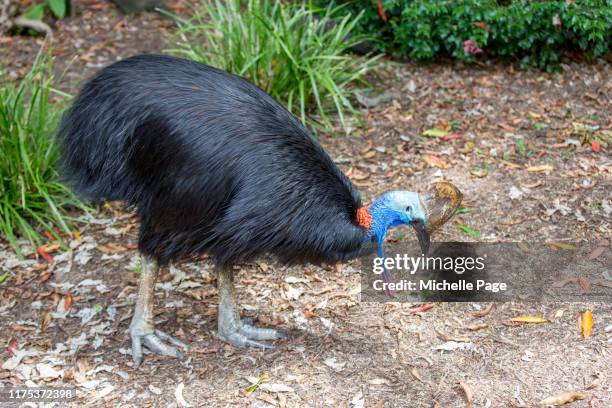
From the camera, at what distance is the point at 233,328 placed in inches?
155

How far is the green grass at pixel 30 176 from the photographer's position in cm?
462

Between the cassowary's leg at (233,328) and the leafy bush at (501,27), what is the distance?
282 centimetres

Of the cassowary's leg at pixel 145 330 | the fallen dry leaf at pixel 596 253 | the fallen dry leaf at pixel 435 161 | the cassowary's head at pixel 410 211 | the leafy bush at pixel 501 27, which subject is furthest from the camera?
the leafy bush at pixel 501 27

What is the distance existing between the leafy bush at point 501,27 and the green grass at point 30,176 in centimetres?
250

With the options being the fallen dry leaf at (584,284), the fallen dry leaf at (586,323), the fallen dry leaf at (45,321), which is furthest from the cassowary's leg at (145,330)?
the fallen dry leaf at (584,284)

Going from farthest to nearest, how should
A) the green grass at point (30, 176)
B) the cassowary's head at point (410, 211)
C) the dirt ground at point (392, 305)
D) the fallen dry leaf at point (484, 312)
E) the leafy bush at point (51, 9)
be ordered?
1. the leafy bush at point (51, 9)
2. the green grass at point (30, 176)
3. the fallen dry leaf at point (484, 312)
4. the dirt ground at point (392, 305)
5. the cassowary's head at point (410, 211)

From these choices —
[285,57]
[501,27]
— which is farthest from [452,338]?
[501,27]

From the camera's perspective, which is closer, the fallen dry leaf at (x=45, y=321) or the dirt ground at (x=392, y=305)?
the dirt ground at (x=392, y=305)

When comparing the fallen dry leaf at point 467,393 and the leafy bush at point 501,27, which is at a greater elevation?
the leafy bush at point 501,27

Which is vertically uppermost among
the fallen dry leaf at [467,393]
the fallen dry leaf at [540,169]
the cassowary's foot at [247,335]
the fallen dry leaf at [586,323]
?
the fallen dry leaf at [540,169]

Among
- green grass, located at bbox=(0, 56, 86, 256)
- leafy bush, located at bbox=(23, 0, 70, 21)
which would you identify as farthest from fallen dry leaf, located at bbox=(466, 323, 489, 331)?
leafy bush, located at bbox=(23, 0, 70, 21)

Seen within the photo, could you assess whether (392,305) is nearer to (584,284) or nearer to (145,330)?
(584,284)

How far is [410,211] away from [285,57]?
219 cm

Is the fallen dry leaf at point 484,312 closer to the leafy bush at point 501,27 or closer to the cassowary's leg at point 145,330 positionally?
the cassowary's leg at point 145,330
